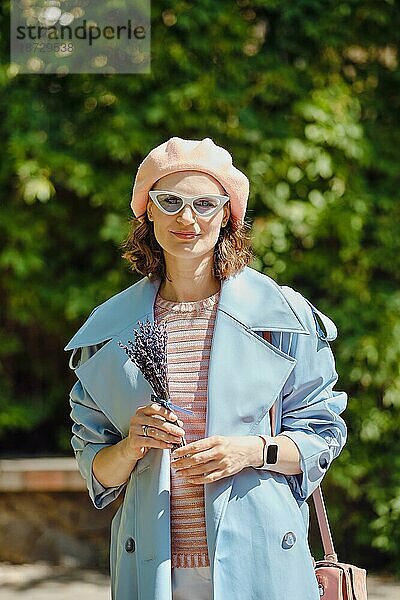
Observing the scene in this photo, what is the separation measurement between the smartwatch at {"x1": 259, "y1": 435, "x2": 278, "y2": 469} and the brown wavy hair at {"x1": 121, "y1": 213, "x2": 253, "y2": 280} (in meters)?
0.36

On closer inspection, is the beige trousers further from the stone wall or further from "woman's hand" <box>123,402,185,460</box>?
the stone wall

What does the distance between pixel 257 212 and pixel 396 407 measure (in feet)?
3.69

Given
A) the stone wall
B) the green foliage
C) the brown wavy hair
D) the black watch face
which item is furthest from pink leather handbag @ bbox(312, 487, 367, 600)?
the stone wall

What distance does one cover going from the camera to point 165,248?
6.79ft

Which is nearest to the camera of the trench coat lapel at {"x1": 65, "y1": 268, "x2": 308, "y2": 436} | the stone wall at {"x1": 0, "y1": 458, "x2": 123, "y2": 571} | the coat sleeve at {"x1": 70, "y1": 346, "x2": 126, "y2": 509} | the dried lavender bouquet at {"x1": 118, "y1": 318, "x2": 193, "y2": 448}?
the dried lavender bouquet at {"x1": 118, "y1": 318, "x2": 193, "y2": 448}

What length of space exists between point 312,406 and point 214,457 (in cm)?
27

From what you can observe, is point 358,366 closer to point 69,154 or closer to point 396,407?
point 396,407

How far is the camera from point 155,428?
6.27ft

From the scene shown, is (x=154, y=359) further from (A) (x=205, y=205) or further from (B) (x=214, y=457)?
(A) (x=205, y=205)

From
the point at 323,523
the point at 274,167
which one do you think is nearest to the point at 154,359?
the point at 323,523

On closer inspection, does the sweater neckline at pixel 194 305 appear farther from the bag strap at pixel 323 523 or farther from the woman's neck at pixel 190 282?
the bag strap at pixel 323 523

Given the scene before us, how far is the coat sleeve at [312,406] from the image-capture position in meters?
2.06

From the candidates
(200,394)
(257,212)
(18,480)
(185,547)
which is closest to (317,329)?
(200,394)

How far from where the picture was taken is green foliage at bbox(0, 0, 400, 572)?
189 inches
